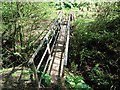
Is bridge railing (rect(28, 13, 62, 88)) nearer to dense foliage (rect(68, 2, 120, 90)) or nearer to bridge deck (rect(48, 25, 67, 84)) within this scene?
bridge deck (rect(48, 25, 67, 84))

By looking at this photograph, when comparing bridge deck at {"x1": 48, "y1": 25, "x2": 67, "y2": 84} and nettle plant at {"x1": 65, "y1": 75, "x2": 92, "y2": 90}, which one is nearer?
nettle plant at {"x1": 65, "y1": 75, "x2": 92, "y2": 90}

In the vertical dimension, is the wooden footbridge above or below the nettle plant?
above

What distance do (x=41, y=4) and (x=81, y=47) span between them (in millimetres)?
2519

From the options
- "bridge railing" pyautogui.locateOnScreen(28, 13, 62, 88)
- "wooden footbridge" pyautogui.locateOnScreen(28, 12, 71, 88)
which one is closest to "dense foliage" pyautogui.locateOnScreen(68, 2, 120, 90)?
"wooden footbridge" pyautogui.locateOnScreen(28, 12, 71, 88)

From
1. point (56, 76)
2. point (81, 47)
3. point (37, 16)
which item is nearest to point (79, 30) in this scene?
point (81, 47)

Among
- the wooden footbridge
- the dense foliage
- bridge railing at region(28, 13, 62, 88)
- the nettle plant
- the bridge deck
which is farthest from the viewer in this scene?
the dense foliage

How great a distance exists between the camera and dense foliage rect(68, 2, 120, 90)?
8.66m

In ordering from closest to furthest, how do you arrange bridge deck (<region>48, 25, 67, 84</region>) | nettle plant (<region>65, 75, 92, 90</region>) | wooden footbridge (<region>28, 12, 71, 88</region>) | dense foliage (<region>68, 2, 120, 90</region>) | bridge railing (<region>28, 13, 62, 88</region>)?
bridge railing (<region>28, 13, 62, 88</region>)
wooden footbridge (<region>28, 12, 71, 88</region>)
nettle plant (<region>65, 75, 92, 90</region>)
bridge deck (<region>48, 25, 67, 84</region>)
dense foliage (<region>68, 2, 120, 90</region>)

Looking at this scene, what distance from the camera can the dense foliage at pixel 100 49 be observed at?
866 cm

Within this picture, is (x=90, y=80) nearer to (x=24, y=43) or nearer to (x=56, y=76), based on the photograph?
(x=56, y=76)

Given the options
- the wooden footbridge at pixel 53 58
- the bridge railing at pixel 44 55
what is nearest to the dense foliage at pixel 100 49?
the wooden footbridge at pixel 53 58

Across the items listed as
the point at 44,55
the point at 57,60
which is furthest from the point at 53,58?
the point at 44,55

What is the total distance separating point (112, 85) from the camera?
8.43 m

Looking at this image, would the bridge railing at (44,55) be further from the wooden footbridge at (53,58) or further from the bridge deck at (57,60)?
the bridge deck at (57,60)
